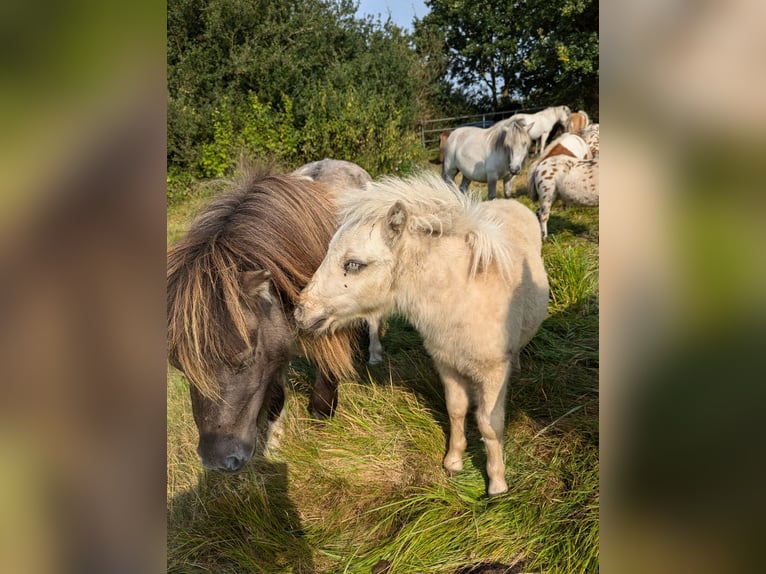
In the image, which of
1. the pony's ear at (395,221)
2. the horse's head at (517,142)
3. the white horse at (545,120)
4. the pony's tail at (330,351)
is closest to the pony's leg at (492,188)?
the horse's head at (517,142)

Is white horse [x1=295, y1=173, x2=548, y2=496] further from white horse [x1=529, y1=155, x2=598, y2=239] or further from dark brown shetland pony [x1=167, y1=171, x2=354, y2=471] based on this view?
white horse [x1=529, y1=155, x2=598, y2=239]

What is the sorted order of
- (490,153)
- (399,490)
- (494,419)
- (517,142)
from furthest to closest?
(490,153), (517,142), (399,490), (494,419)

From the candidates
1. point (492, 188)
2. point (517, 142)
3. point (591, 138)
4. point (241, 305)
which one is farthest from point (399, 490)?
point (591, 138)

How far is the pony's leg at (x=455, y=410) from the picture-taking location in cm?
286

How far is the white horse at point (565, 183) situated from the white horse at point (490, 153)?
180 cm

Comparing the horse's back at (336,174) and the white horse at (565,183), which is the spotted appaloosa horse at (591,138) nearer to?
the white horse at (565,183)

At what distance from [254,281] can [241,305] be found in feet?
0.46

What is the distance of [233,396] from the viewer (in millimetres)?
2330

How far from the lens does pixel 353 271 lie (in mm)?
2473

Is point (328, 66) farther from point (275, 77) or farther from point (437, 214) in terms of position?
point (437, 214)
